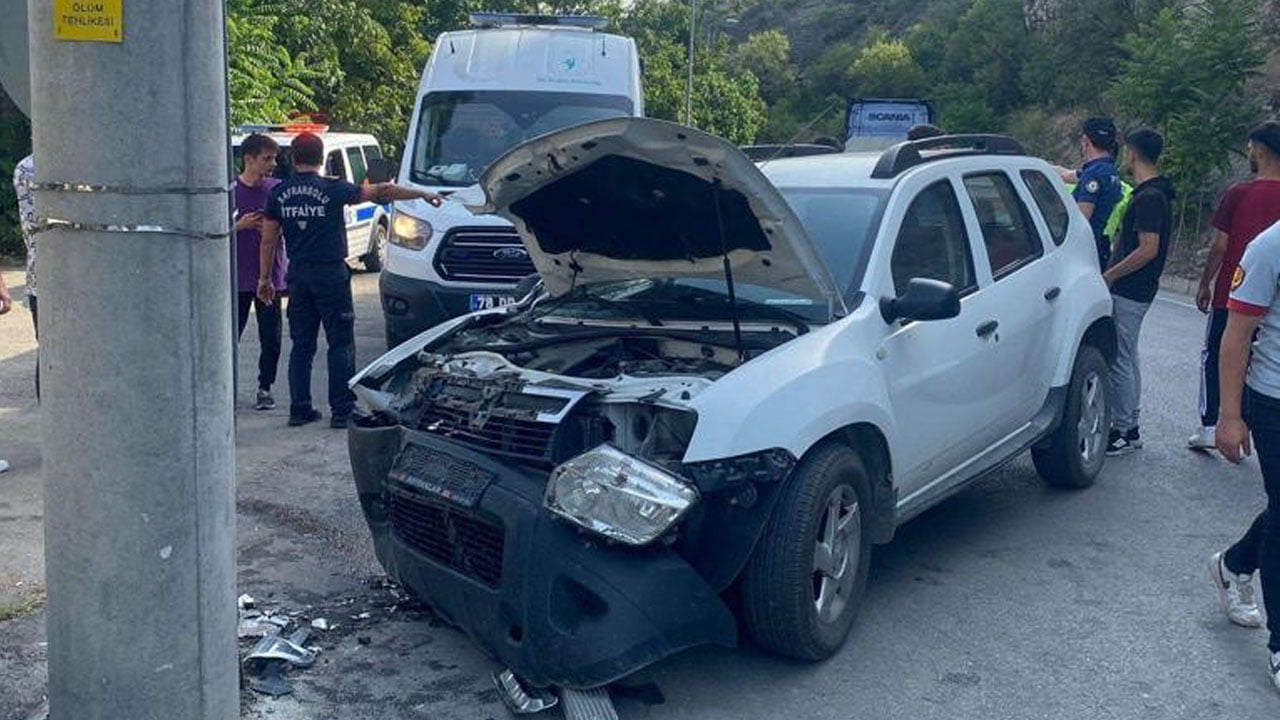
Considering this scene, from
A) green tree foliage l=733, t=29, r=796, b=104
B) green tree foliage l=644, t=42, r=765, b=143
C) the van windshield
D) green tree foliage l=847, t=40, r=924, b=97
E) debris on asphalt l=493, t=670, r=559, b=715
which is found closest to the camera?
debris on asphalt l=493, t=670, r=559, b=715

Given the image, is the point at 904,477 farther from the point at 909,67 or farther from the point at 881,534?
the point at 909,67

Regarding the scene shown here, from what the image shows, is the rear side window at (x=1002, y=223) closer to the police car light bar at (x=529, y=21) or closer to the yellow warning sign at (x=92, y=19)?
the yellow warning sign at (x=92, y=19)

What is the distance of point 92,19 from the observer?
357 cm

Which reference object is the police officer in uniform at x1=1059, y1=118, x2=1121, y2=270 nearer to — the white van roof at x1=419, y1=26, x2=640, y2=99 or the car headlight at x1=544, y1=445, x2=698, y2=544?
the white van roof at x1=419, y1=26, x2=640, y2=99

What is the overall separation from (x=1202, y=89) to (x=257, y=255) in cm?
1963

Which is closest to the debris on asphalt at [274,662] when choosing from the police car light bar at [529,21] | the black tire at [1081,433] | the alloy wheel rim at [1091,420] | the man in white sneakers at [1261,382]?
the man in white sneakers at [1261,382]

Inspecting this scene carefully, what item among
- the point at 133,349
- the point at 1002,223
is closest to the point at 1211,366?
the point at 1002,223

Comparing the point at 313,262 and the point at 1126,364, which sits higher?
the point at 313,262

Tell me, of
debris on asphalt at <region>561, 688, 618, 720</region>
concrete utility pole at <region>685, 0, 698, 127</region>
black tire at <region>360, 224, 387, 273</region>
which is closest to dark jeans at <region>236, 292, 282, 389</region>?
debris on asphalt at <region>561, 688, 618, 720</region>

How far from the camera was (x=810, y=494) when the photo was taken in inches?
189

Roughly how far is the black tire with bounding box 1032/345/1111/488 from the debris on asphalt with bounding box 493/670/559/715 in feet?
11.6

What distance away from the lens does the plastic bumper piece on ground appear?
1008 cm

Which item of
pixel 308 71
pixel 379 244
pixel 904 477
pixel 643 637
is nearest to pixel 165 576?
pixel 643 637

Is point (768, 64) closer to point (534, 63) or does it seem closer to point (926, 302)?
point (534, 63)
